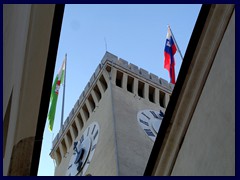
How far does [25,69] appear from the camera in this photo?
149 inches

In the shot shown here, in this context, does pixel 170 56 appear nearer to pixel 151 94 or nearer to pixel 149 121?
pixel 151 94

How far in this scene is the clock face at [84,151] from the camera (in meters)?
21.3

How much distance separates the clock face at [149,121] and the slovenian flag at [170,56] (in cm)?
186

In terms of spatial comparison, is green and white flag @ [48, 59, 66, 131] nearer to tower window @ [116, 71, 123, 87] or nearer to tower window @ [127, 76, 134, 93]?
tower window @ [116, 71, 123, 87]

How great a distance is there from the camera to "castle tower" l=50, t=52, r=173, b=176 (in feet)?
64.0

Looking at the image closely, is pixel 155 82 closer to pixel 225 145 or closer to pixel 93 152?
pixel 93 152

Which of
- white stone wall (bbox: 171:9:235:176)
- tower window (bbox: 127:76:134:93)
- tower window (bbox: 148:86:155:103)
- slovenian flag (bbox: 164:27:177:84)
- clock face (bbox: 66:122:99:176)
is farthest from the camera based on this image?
tower window (bbox: 148:86:155:103)

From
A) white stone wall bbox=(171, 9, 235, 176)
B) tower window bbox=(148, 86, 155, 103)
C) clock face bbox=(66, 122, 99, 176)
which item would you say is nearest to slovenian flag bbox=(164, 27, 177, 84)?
tower window bbox=(148, 86, 155, 103)

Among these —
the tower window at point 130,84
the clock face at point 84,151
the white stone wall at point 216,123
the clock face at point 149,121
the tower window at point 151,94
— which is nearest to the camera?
the white stone wall at point 216,123

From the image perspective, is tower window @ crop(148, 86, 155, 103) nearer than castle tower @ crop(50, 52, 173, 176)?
No

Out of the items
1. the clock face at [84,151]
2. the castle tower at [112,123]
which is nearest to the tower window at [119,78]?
the castle tower at [112,123]

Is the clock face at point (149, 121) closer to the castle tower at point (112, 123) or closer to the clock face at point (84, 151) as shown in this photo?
the castle tower at point (112, 123)

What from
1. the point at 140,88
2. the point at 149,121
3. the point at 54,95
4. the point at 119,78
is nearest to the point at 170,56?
the point at 140,88
